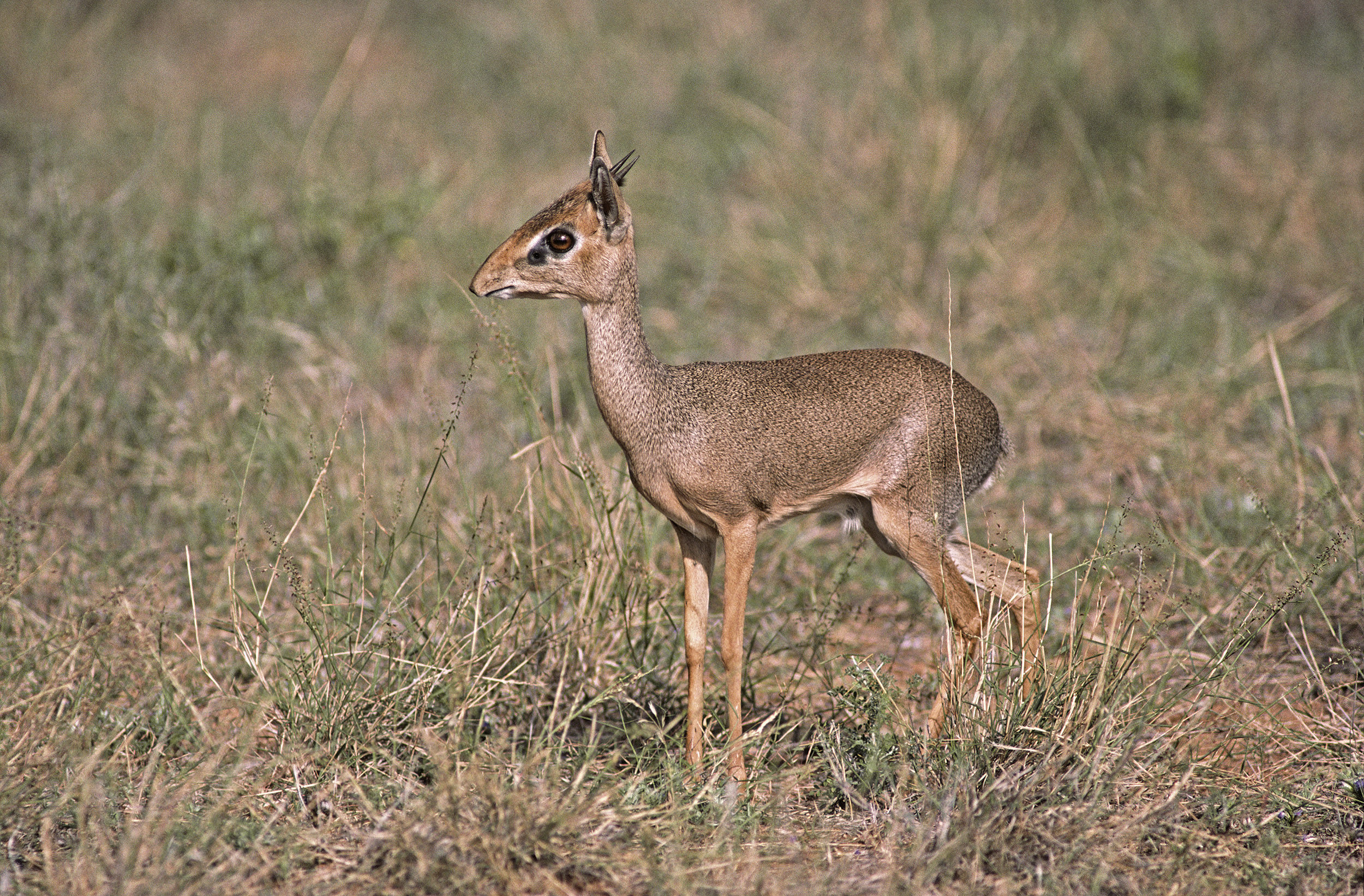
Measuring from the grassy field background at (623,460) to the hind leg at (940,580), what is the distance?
0.15 metres

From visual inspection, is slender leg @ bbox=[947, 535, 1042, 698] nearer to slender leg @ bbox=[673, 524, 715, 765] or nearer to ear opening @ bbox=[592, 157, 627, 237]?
slender leg @ bbox=[673, 524, 715, 765]

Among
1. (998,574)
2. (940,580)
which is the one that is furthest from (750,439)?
(998,574)

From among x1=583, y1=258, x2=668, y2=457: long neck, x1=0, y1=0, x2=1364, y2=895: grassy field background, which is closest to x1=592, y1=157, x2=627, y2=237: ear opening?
x1=583, y1=258, x2=668, y2=457: long neck

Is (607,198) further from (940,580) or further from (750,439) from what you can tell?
(940,580)

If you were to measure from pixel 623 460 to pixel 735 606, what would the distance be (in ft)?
3.87

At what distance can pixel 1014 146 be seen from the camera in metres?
8.05

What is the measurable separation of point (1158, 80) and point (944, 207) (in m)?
1.94

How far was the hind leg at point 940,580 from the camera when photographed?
11.8ft

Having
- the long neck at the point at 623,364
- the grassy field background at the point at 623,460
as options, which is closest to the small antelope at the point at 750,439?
the long neck at the point at 623,364

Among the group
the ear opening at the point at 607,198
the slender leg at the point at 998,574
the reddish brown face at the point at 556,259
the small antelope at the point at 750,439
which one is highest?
the ear opening at the point at 607,198

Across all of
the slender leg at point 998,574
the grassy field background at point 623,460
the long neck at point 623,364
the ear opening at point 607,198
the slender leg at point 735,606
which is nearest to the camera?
the grassy field background at point 623,460

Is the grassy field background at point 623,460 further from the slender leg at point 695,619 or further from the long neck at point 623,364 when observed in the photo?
the long neck at point 623,364

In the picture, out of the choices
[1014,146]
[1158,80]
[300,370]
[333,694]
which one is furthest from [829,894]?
[1158,80]

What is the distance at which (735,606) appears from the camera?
12.1ft
